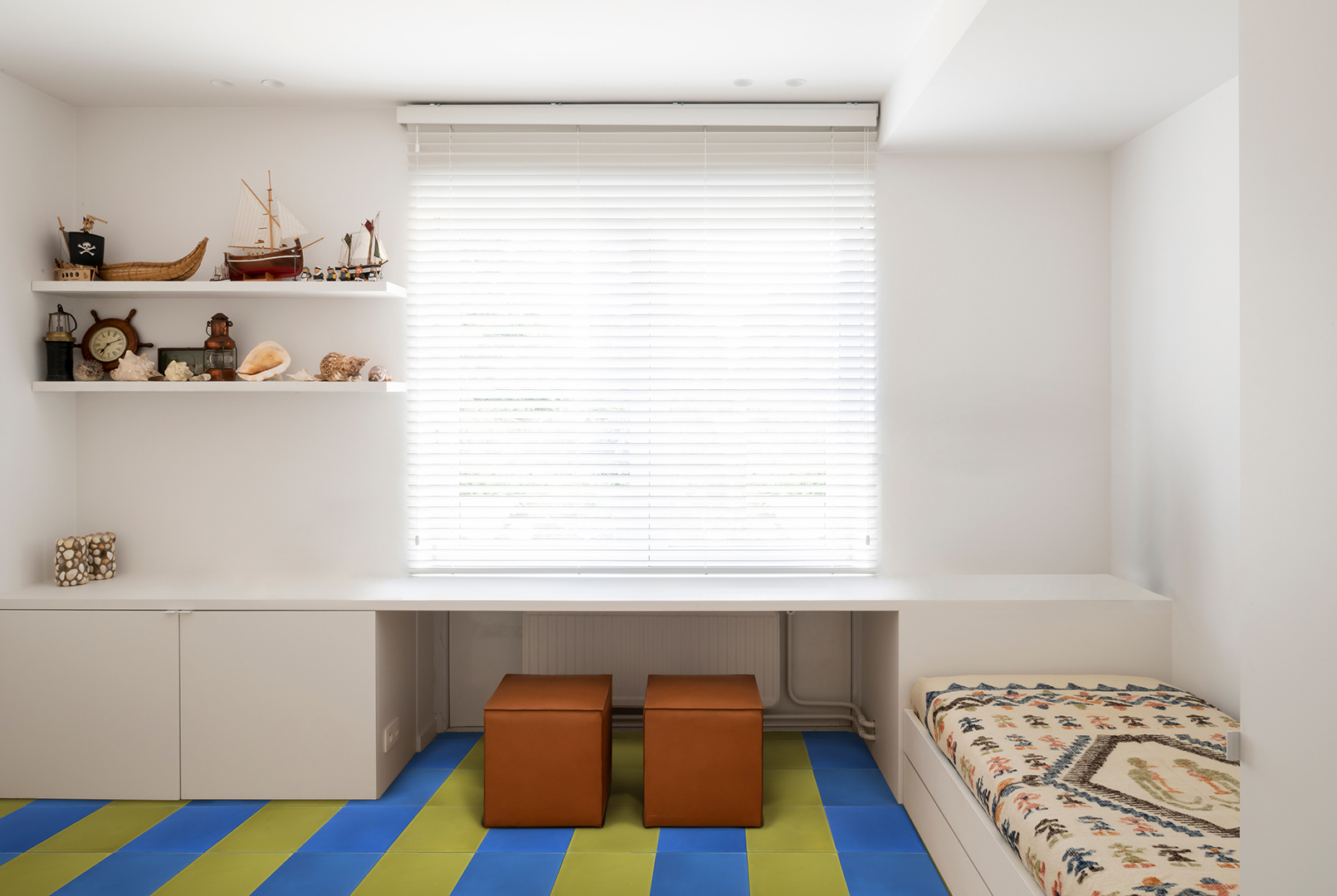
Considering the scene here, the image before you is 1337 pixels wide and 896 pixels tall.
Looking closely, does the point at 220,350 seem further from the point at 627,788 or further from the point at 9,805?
the point at 627,788

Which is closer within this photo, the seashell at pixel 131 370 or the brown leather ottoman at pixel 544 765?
the brown leather ottoman at pixel 544 765

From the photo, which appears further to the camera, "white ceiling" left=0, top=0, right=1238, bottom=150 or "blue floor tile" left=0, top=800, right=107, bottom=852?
"blue floor tile" left=0, top=800, right=107, bottom=852

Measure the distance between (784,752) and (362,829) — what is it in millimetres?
1546

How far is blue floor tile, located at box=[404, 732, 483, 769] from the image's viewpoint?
3.01 meters

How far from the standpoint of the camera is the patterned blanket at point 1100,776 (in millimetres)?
1522

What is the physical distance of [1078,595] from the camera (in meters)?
2.76

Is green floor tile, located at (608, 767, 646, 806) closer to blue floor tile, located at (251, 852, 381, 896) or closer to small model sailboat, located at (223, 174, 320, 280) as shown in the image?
blue floor tile, located at (251, 852, 381, 896)

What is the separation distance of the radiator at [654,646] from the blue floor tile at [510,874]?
933mm

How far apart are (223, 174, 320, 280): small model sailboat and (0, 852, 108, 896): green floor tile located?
199cm

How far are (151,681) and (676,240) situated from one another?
8.12 feet

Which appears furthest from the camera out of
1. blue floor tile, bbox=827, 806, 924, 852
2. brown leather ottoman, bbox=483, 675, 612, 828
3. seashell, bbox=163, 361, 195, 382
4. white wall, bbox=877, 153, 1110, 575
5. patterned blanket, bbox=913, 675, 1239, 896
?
white wall, bbox=877, 153, 1110, 575

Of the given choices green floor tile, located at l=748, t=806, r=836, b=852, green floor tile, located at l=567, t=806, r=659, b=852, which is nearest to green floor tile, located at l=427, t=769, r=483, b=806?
green floor tile, located at l=567, t=806, r=659, b=852

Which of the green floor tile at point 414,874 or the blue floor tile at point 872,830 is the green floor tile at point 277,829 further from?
the blue floor tile at point 872,830

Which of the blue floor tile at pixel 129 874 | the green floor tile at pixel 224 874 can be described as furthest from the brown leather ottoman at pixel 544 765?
the blue floor tile at pixel 129 874
